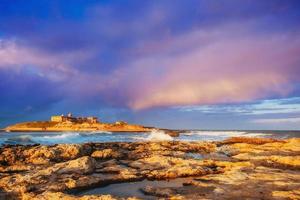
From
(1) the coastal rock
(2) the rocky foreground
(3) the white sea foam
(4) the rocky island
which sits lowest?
(2) the rocky foreground

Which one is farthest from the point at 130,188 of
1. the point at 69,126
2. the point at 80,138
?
the point at 69,126

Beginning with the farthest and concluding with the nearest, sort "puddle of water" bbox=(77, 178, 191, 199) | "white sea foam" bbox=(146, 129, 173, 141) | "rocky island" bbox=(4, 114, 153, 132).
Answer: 1. "rocky island" bbox=(4, 114, 153, 132)
2. "white sea foam" bbox=(146, 129, 173, 141)
3. "puddle of water" bbox=(77, 178, 191, 199)

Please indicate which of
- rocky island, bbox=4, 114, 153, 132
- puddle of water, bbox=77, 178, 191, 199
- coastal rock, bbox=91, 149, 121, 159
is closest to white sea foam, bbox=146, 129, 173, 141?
coastal rock, bbox=91, 149, 121, 159

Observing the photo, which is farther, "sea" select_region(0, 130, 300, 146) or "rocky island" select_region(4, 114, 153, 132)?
"rocky island" select_region(4, 114, 153, 132)

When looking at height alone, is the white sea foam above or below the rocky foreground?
above

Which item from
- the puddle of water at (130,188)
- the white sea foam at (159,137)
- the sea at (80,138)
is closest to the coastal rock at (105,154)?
the puddle of water at (130,188)

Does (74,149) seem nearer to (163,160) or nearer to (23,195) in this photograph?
(163,160)

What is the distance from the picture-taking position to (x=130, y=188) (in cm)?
1229

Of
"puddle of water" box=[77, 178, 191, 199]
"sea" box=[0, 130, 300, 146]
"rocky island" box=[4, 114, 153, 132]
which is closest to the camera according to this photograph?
"puddle of water" box=[77, 178, 191, 199]

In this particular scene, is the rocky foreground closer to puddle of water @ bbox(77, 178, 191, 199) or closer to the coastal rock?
the coastal rock

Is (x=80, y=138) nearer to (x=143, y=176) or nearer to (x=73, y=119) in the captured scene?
Answer: (x=143, y=176)

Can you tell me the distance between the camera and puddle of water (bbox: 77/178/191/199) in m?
11.3

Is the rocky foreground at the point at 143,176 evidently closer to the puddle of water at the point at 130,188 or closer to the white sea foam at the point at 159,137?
the puddle of water at the point at 130,188

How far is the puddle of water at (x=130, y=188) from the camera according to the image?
37.1ft
